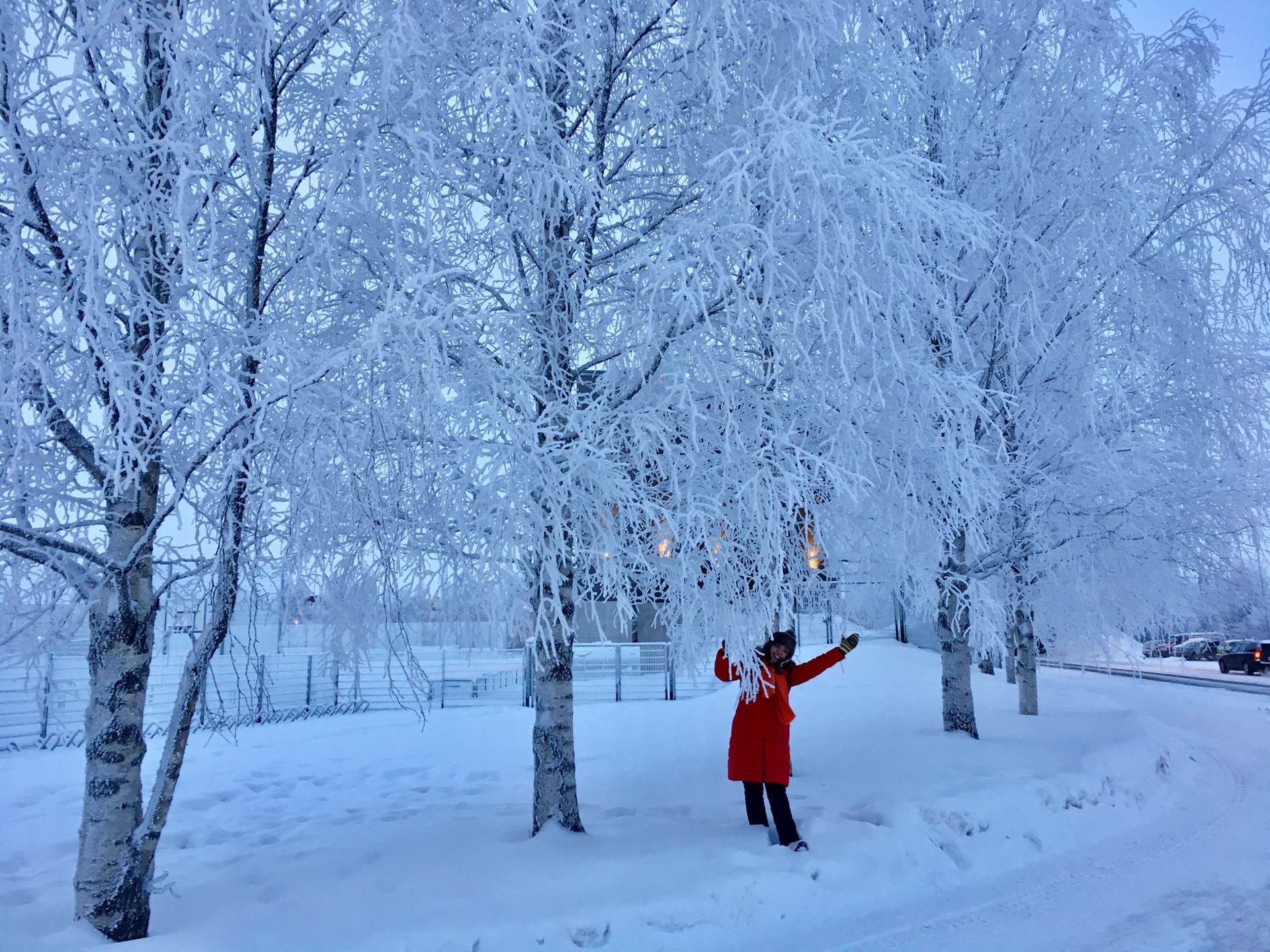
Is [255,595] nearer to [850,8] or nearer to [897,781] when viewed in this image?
[897,781]

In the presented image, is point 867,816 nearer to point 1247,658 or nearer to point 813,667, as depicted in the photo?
point 813,667

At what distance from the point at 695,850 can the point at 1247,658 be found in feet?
100

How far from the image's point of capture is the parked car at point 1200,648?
38438 millimetres

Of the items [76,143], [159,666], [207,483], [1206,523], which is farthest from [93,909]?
[1206,523]

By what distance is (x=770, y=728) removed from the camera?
5.30 meters

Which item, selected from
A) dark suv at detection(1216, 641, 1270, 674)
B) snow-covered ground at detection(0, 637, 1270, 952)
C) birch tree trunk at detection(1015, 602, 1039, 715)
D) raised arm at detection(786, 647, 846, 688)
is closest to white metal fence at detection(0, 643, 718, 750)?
snow-covered ground at detection(0, 637, 1270, 952)

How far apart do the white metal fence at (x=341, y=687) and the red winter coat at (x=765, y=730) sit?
2.95 metres

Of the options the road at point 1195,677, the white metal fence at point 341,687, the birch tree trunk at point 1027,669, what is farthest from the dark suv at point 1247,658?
the white metal fence at point 341,687

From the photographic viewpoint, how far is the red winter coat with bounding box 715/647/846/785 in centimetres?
520

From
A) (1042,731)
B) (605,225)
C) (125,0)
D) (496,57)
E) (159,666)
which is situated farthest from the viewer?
(159,666)

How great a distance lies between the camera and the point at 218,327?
378cm

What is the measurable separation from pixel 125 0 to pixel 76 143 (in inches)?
29.5

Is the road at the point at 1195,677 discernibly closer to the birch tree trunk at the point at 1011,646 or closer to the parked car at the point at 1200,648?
the birch tree trunk at the point at 1011,646

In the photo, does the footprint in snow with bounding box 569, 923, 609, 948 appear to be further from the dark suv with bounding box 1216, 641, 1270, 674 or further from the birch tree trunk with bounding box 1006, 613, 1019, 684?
the dark suv with bounding box 1216, 641, 1270, 674
